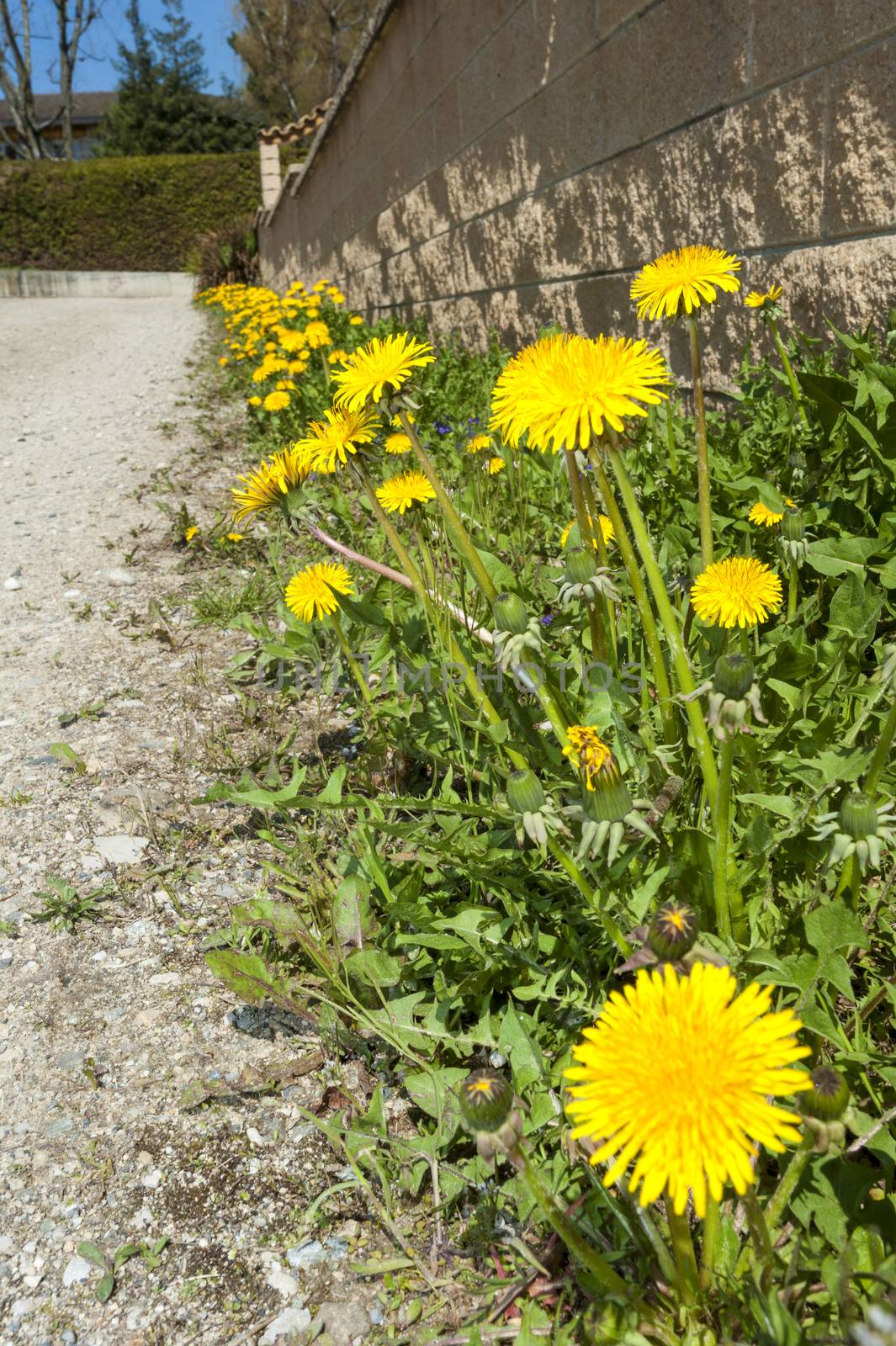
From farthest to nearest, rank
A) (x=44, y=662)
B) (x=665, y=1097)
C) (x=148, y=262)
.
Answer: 1. (x=148, y=262)
2. (x=44, y=662)
3. (x=665, y=1097)

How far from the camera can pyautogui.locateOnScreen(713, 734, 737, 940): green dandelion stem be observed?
1.17 meters

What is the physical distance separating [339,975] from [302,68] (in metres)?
38.9

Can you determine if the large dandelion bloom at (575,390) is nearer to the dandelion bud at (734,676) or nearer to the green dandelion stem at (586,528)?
the green dandelion stem at (586,528)

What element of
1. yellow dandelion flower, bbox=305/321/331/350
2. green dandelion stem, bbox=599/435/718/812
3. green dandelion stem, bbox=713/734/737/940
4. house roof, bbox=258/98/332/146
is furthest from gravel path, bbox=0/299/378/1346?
house roof, bbox=258/98/332/146

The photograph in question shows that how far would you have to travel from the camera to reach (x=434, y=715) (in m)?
1.88

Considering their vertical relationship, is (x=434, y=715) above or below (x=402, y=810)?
above

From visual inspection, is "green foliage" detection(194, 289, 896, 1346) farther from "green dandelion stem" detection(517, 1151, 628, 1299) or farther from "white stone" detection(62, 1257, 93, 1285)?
"white stone" detection(62, 1257, 93, 1285)

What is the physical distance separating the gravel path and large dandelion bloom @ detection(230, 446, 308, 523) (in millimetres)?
757

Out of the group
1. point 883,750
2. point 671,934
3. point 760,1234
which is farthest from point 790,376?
point 760,1234

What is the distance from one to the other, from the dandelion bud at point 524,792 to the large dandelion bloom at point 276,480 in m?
0.83

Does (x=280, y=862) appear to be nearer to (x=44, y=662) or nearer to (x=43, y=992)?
(x=43, y=992)

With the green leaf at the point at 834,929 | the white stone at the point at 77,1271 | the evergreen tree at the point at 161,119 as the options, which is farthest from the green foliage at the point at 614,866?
the evergreen tree at the point at 161,119

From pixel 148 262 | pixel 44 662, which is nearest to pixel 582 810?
pixel 44 662

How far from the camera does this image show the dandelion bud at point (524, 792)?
3.60 feet
